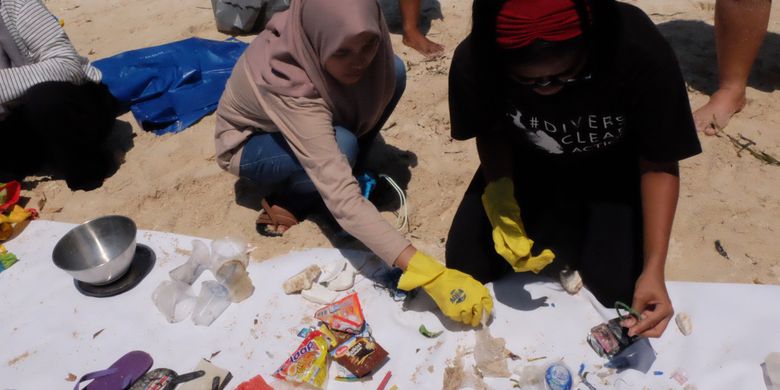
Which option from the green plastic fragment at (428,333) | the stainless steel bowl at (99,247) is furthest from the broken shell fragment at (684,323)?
the stainless steel bowl at (99,247)

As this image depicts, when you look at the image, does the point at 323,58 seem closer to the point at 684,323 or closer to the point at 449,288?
the point at 449,288

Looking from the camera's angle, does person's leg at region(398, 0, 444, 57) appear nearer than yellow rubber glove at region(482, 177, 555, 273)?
No

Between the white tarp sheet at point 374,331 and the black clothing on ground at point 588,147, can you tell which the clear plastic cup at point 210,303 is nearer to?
the white tarp sheet at point 374,331

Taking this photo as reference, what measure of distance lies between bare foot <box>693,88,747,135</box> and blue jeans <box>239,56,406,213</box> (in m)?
1.58

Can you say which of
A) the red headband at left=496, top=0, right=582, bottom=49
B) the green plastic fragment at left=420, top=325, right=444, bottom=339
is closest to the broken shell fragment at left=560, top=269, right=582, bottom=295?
the green plastic fragment at left=420, top=325, right=444, bottom=339

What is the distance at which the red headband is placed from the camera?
130cm

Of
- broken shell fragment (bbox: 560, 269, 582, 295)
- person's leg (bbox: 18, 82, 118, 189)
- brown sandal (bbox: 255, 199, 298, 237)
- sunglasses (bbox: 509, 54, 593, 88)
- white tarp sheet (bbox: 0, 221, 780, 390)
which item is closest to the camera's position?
sunglasses (bbox: 509, 54, 593, 88)

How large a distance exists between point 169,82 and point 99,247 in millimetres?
1194

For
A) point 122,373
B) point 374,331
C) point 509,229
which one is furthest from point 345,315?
point 122,373

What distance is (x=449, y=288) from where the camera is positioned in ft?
6.19

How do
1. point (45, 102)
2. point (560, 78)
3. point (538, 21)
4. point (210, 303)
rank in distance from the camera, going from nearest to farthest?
1. point (538, 21)
2. point (560, 78)
3. point (210, 303)
4. point (45, 102)

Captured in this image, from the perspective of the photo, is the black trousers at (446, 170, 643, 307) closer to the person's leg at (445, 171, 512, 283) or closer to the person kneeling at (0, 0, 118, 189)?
the person's leg at (445, 171, 512, 283)

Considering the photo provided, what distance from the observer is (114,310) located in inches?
86.0

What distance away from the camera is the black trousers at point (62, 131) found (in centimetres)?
262
